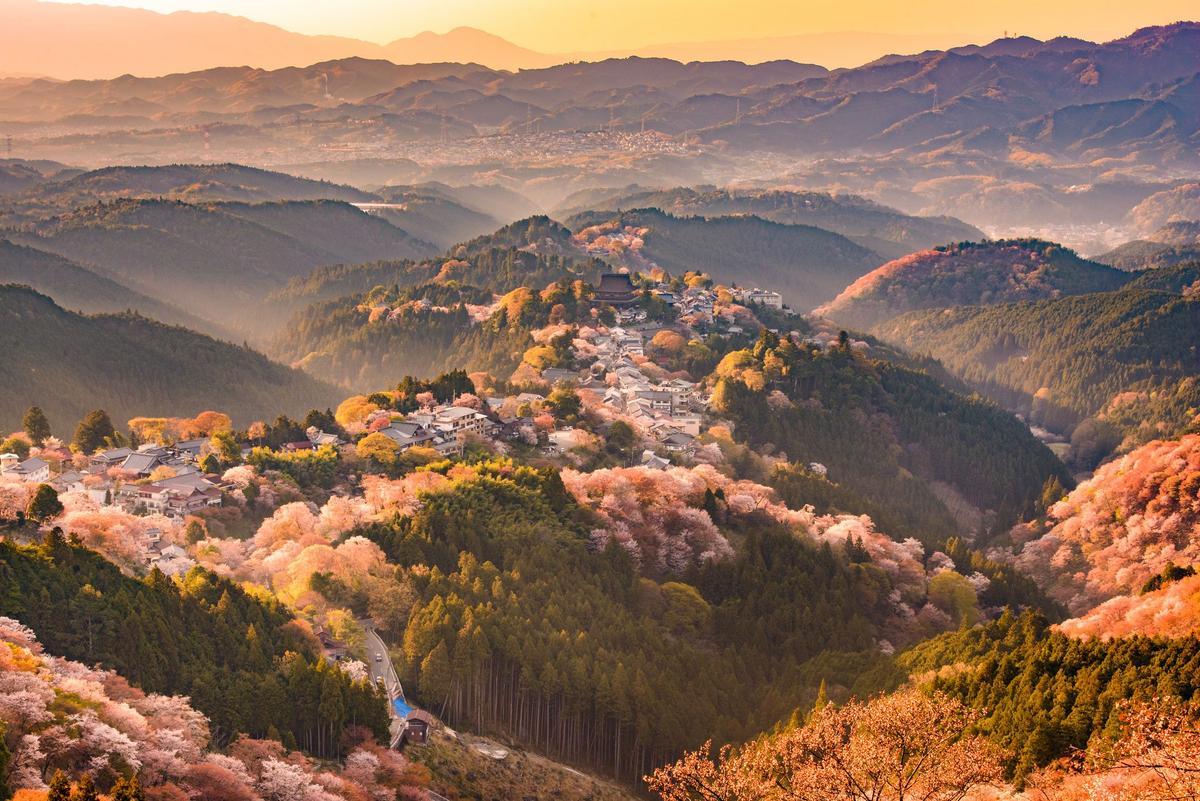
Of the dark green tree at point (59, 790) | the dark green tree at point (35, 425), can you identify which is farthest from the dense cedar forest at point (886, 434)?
the dark green tree at point (59, 790)

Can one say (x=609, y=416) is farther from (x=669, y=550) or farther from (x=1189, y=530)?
(x=1189, y=530)

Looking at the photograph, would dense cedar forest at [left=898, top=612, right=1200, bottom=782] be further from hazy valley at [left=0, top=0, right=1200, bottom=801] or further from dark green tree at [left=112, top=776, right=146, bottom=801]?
dark green tree at [left=112, top=776, right=146, bottom=801]

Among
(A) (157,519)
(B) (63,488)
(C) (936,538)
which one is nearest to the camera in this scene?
(A) (157,519)

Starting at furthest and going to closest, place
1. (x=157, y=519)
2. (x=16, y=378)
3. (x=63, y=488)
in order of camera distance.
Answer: (x=16, y=378) → (x=63, y=488) → (x=157, y=519)

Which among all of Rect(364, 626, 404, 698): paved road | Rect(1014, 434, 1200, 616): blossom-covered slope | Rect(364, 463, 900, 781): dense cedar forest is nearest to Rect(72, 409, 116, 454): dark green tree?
Rect(364, 463, 900, 781): dense cedar forest

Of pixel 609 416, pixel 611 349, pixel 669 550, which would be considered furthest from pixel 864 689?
pixel 611 349

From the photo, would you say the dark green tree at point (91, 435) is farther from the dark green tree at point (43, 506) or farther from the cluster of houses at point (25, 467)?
the dark green tree at point (43, 506)
